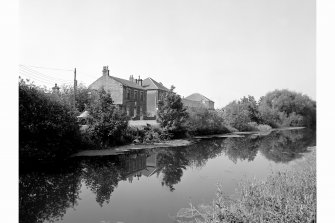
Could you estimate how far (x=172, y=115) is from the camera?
3416cm

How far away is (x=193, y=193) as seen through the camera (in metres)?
12.1

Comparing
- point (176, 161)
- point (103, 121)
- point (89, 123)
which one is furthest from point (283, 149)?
point (89, 123)

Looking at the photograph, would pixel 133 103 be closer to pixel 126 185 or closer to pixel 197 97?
pixel 126 185

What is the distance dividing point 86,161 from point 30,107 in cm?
510

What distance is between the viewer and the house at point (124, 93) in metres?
39.8

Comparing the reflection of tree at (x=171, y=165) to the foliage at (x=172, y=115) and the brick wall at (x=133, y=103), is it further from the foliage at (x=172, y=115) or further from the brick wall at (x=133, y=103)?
the brick wall at (x=133, y=103)

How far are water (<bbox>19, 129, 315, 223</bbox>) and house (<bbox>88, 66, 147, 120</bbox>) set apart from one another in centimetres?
1903

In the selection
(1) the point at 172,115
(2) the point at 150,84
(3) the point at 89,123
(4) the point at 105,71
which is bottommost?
(3) the point at 89,123

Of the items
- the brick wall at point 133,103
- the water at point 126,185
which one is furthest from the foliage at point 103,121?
the brick wall at point 133,103

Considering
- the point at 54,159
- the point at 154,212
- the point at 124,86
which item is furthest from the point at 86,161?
the point at 124,86

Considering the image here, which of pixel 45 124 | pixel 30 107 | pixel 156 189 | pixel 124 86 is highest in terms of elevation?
pixel 124 86

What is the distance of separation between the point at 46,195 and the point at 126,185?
381 cm

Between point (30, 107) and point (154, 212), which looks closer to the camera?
point (154, 212)
